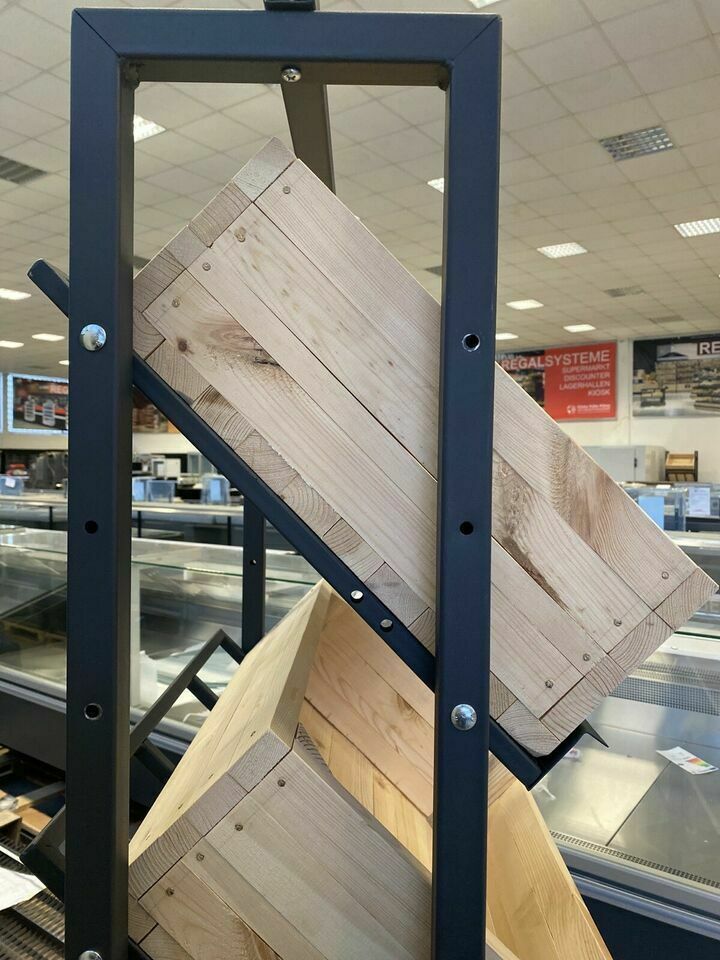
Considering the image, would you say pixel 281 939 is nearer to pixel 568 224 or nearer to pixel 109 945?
pixel 109 945

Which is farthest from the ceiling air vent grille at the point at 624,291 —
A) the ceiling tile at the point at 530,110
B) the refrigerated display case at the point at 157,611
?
the refrigerated display case at the point at 157,611

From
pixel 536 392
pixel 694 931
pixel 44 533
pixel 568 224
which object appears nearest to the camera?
pixel 694 931

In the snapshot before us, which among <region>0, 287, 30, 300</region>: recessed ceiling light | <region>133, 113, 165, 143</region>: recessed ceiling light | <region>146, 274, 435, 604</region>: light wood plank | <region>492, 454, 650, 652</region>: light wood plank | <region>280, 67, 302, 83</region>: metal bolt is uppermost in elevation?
<region>133, 113, 165, 143</region>: recessed ceiling light

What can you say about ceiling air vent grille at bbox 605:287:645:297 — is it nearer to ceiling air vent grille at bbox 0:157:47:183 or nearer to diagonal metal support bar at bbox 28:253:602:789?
ceiling air vent grille at bbox 0:157:47:183

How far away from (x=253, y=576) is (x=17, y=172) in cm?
585

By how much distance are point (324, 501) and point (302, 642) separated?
33 centimetres

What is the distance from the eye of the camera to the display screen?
1773cm

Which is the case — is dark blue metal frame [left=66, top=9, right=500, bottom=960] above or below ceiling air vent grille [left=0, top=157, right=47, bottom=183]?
below

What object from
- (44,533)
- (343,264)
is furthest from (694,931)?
(44,533)

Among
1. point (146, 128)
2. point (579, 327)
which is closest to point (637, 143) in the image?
point (146, 128)

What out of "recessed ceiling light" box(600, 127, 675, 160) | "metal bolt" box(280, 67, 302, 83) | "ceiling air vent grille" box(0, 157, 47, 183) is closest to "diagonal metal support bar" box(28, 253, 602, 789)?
"metal bolt" box(280, 67, 302, 83)

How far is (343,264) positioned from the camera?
2.47ft

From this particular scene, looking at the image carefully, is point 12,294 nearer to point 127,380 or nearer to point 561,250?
point 561,250

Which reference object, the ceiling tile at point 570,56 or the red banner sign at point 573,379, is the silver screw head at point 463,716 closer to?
the ceiling tile at point 570,56
